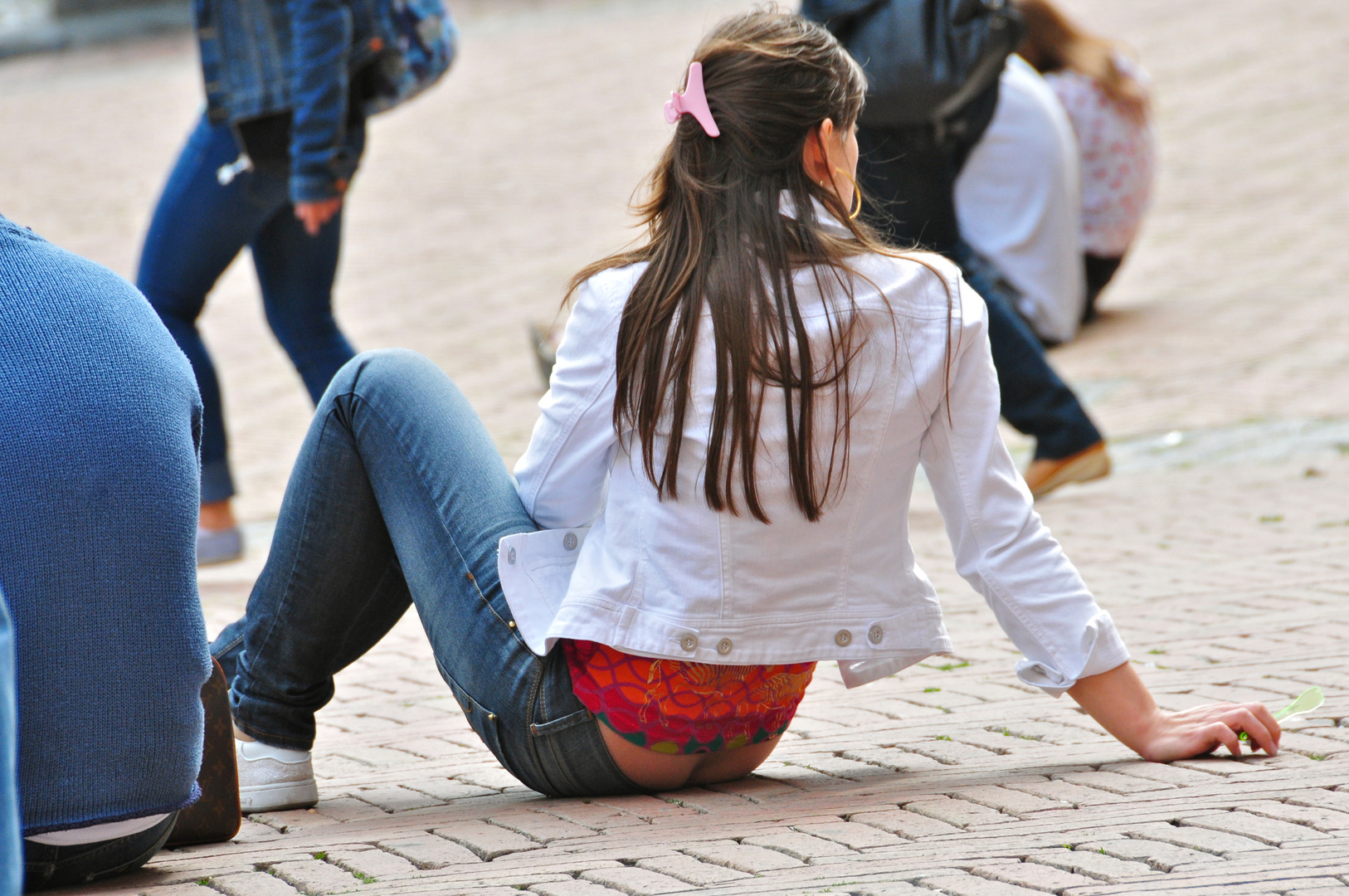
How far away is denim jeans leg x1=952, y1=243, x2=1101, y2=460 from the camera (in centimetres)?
458

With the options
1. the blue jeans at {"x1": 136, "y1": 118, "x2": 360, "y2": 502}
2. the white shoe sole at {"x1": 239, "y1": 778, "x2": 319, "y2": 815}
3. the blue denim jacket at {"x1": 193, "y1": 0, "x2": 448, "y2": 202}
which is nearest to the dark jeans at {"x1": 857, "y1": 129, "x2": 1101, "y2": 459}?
the blue denim jacket at {"x1": 193, "y1": 0, "x2": 448, "y2": 202}

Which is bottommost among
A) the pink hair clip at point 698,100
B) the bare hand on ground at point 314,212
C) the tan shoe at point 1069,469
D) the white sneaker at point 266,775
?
the tan shoe at point 1069,469

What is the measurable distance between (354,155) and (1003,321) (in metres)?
1.89

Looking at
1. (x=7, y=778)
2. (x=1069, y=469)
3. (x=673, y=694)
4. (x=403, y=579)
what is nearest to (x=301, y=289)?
(x=403, y=579)

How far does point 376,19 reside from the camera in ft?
13.5

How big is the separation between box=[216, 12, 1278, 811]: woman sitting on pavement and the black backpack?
2.32 meters

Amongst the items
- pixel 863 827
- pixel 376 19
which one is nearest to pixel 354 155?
pixel 376 19

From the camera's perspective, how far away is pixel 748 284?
200cm

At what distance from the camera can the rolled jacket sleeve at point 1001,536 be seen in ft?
6.86

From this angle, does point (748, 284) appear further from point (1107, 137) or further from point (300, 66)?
point (1107, 137)

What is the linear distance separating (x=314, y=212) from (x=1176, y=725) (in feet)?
8.43

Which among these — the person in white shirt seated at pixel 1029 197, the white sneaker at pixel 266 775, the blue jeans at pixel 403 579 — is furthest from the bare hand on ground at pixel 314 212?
the person in white shirt seated at pixel 1029 197

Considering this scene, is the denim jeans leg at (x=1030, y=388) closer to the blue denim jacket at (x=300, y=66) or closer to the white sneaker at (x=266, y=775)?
the blue denim jacket at (x=300, y=66)

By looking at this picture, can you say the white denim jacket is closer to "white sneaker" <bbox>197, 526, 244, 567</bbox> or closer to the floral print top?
"white sneaker" <bbox>197, 526, 244, 567</bbox>
